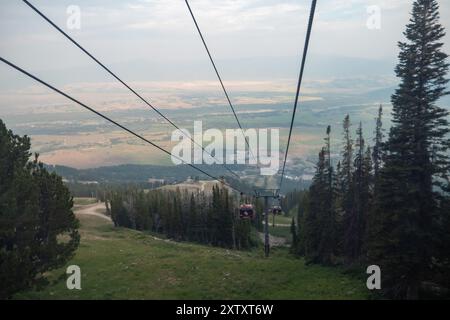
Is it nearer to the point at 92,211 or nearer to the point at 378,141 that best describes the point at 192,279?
the point at 378,141

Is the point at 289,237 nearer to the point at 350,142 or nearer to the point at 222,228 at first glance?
the point at 222,228

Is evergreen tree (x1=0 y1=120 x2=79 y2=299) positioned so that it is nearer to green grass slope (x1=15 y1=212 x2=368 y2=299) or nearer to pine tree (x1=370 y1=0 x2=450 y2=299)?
green grass slope (x1=15 y1=212 x2=368 y2=299)

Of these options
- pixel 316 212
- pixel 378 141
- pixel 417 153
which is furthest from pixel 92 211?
pixel 417 153

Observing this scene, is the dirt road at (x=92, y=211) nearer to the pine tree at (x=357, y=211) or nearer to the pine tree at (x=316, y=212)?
the pine tree at (x=316, y=212)

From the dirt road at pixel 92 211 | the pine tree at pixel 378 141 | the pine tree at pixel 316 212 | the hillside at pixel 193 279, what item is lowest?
the hillside at pixel 193 279

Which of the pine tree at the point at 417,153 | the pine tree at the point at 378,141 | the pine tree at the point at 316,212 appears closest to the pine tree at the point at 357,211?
the pine tree at the point at 378,141

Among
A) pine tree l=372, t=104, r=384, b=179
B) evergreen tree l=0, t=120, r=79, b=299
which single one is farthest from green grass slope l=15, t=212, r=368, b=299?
pine tree l=372, t=104, r=384, b=179
